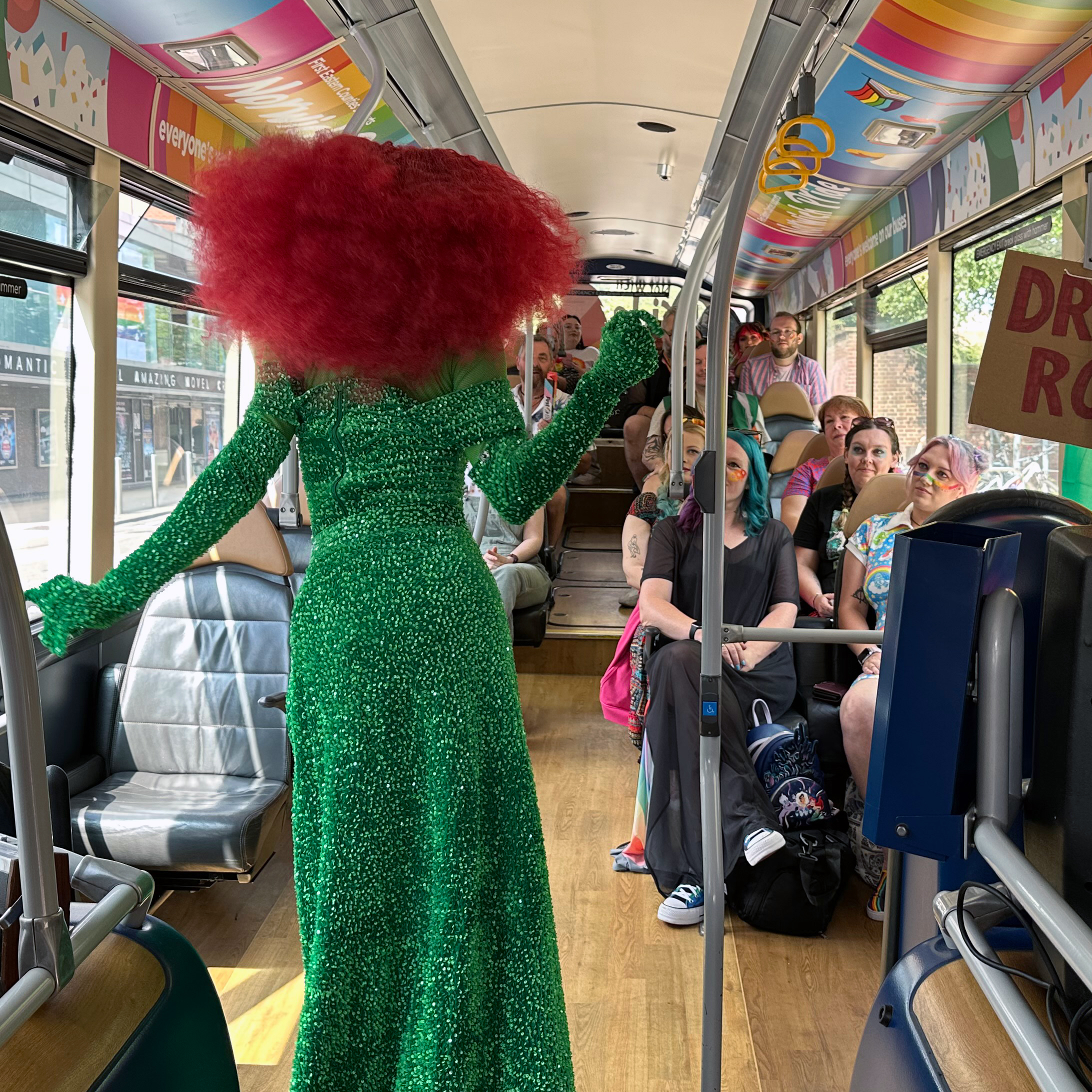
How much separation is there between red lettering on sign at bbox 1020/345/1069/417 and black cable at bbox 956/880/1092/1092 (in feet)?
1.56

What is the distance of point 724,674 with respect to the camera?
9.80 ft

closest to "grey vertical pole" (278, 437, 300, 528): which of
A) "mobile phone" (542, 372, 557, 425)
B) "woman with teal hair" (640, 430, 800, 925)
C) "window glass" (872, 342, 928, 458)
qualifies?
"woman with teal hair" (640, 430, 800, 925)

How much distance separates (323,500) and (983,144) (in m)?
3.73

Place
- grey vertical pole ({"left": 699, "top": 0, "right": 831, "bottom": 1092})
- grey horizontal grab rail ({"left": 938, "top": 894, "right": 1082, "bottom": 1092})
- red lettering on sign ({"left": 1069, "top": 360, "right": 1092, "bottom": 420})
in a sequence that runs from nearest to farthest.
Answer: grey horizontal grab rail ({"left": 938, "top": 894, "right": 1082, "bottom": 1092}) → red lettering on sign ({"left": 1069, "top": 360, "right": 1092, "bottom": 420}) → grey vertical pole ({"left": 699, "top": 0, "right": 831, "bottom": 1092})

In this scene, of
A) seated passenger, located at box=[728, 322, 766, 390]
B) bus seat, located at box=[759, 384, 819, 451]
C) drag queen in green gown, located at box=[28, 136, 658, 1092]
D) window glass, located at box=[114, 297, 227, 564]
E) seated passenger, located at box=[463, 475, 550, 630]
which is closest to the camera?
drag queen in green gown, located at box=[28, 136, 658, 1092]

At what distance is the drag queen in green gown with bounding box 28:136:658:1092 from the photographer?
1379 millimetres

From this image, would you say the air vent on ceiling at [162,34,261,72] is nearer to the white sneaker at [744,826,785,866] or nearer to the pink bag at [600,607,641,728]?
the pink bag at [600,607,641,728]

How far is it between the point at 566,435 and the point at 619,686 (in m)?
1.90

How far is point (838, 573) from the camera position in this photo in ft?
10.7

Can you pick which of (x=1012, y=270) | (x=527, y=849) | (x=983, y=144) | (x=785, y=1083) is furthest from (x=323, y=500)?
(x=983, y=144)

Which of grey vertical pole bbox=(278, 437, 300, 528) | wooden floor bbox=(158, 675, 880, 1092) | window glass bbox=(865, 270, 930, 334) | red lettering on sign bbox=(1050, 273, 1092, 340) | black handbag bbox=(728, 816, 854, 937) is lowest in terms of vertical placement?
wooden floor bbox=(158, 675, 880, 1092)

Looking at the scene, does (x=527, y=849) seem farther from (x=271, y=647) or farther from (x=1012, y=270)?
(x=271, y=647)

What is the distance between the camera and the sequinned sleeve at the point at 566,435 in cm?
126

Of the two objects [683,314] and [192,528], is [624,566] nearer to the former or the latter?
[683,314]
